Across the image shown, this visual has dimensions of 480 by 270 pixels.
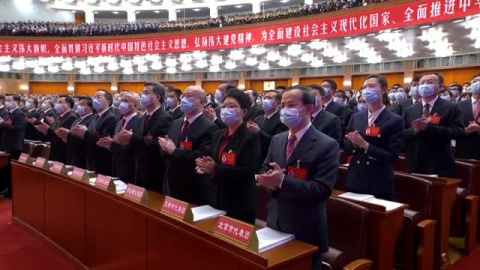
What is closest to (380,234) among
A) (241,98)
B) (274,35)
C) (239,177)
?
(239,177)

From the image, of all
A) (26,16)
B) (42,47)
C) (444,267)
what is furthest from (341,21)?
(26,16)

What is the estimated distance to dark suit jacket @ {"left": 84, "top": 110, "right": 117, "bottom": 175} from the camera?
3.39 m

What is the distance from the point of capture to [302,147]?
1.73m

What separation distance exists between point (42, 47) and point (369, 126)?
15722 millimetres

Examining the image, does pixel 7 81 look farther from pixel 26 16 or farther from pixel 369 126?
pixel 369 126

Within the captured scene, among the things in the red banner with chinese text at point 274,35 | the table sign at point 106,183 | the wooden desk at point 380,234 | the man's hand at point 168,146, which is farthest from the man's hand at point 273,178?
the red banner with chinese text at point 274,35

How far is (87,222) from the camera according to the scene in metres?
2.61

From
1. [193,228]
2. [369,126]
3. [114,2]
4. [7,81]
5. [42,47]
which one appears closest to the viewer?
[193,228]

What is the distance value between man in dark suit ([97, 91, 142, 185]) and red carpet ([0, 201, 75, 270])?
2.60 feet

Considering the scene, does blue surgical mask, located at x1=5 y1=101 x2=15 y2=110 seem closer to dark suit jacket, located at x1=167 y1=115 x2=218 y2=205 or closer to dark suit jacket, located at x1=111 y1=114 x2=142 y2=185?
dark suit jacket, located at x1=111 y1=114 x2=142 y2=185

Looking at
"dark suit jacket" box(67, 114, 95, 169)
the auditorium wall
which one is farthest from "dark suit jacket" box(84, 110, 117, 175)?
the auditorium wall

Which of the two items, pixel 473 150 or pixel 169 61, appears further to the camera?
pixel 169 61

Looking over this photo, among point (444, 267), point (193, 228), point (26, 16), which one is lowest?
point (444, 267)

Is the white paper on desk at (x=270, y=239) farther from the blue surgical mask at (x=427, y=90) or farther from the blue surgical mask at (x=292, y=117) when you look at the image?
the blue surgical mask at (x=427, y=90)
